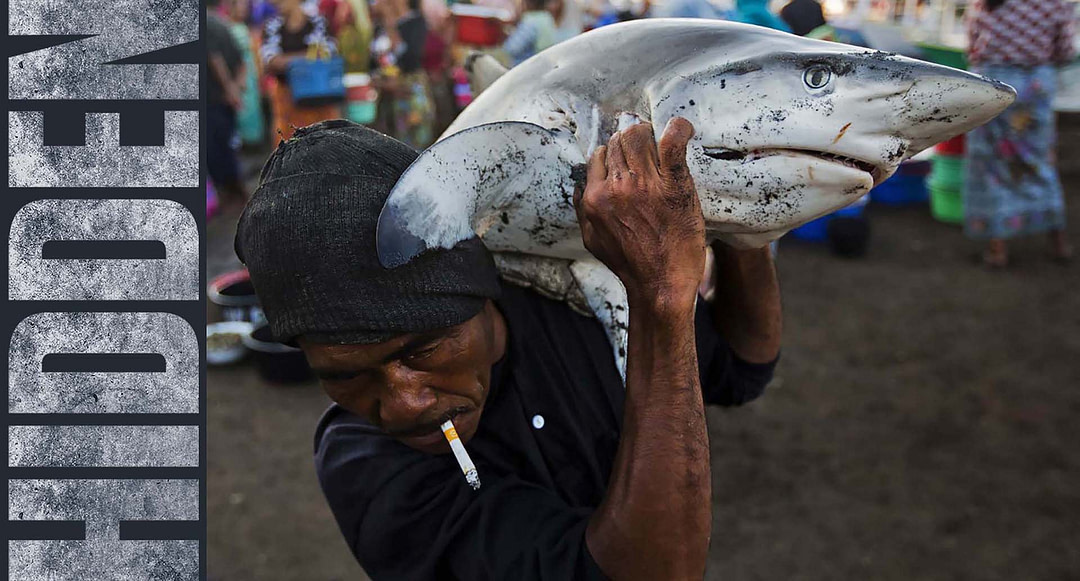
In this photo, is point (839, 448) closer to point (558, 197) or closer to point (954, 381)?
point (954, 381)

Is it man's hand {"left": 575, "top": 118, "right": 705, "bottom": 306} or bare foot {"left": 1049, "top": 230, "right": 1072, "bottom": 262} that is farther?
bare foot {"left": 1049, "top": 230, "right": 1072, "bottom": 262}

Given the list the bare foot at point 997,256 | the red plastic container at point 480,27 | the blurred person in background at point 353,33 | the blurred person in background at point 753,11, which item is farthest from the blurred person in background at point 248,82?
the bare foot at point 997,256

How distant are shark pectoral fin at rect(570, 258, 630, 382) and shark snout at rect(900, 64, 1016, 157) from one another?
399 millimetres

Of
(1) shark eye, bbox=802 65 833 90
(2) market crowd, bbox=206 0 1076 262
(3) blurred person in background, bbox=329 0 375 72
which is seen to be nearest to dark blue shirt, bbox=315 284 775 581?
(1) shark eye, bbox=802 65 833 90

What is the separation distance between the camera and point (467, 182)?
907 millimetres

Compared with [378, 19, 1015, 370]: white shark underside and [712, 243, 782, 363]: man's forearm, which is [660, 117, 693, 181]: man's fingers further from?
[712, 243, 782, 363]: man's forearm

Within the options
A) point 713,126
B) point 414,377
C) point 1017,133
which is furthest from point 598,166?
point 1017,133

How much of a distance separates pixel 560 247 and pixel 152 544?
1.35 meters

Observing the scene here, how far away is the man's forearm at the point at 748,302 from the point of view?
1384 millimetres

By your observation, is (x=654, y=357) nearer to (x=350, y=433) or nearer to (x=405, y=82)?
(x=350, y=433)

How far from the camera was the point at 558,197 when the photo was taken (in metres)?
1.00

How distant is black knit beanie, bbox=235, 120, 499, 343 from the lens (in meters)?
0.96

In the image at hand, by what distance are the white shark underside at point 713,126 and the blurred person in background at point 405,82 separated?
607 cm

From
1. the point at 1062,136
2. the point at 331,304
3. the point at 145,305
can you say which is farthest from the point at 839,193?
the point at 1062,136
